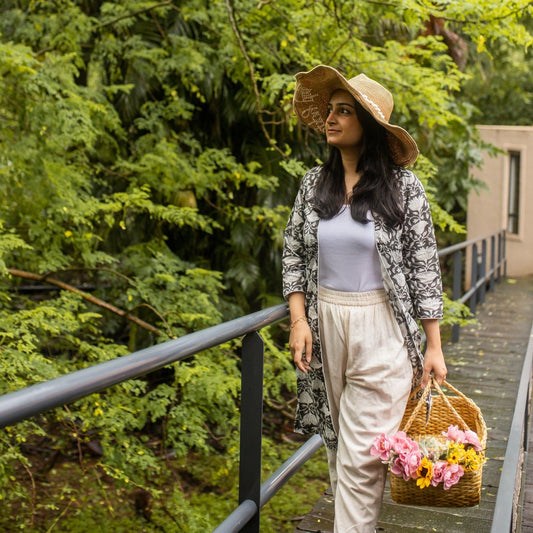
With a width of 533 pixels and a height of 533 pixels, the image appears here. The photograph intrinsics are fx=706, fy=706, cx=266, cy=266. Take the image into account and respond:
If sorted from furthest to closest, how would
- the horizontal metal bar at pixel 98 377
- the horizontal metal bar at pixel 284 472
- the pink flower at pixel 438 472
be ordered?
the horizontal metal bar at pixel 284 472
the pink flower at pixel 438 472
the horizontal metal bar at pixel 98 377

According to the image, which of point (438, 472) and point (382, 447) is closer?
point (438, 472)

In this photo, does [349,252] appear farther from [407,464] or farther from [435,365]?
[407,464]

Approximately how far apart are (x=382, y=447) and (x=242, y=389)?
481mm

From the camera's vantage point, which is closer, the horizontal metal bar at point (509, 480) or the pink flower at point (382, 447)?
the horizontal metal bar at point (509, 480)

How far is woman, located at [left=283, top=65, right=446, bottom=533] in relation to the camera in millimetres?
2332

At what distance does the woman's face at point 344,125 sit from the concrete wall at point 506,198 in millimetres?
12750

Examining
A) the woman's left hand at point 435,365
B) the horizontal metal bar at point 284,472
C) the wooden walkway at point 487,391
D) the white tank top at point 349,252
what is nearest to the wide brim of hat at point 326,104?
the white tank top at point 349,252

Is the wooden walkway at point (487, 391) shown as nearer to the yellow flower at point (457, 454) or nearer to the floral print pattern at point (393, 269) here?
the floral print pattern at point (393, 269)

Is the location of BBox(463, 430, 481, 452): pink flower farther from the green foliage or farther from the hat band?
the green foliage

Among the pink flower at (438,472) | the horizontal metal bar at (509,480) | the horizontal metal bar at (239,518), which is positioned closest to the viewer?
the horizontal metal bar at (509,480)

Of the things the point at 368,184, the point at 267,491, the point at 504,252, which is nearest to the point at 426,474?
the point at 267,491

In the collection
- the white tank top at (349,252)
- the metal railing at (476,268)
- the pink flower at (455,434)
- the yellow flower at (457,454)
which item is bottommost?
the metal railing at (476,268)

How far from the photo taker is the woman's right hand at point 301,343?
243 cm

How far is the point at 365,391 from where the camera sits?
237 cm
